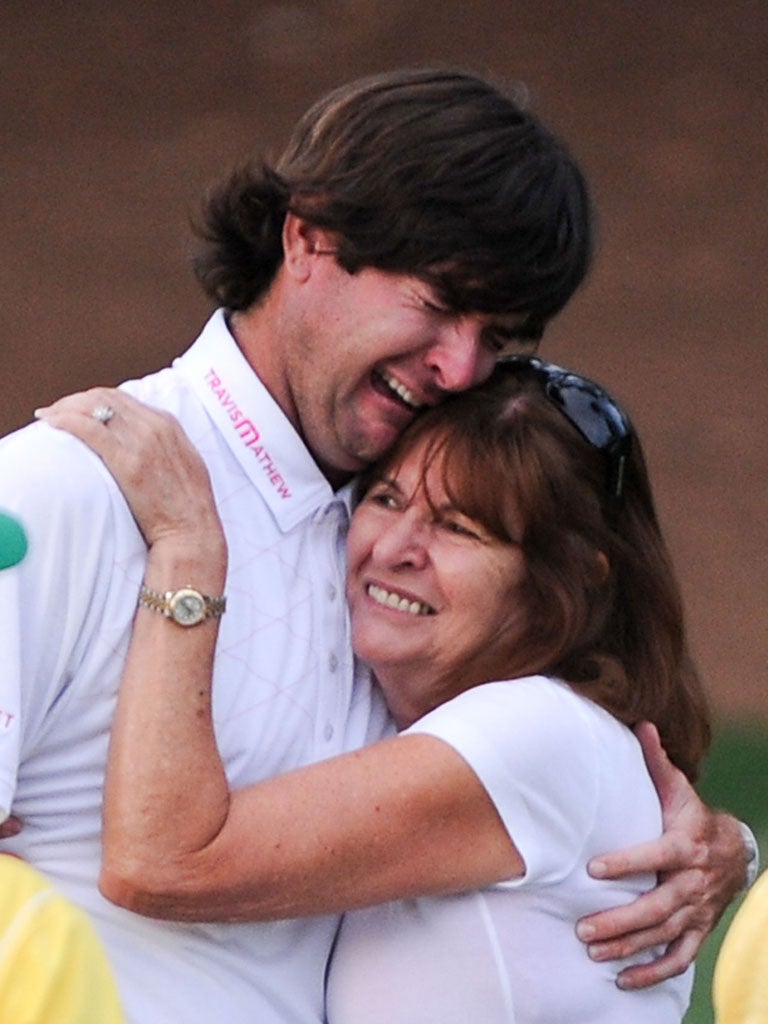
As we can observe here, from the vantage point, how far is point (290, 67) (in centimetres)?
725

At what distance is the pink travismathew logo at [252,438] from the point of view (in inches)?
99.9

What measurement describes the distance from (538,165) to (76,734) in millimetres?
919

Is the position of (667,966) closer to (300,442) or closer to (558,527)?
(558,527)

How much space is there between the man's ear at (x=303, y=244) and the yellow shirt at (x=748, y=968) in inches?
45.3

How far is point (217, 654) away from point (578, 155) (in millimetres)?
5097

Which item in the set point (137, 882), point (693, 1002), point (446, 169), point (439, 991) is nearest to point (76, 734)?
point (137, 882)

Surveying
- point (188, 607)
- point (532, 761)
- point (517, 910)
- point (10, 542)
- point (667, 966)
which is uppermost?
point (10, 542)

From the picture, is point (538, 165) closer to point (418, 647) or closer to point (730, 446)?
point (418, 647)

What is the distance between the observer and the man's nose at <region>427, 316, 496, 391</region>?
8.29 feet

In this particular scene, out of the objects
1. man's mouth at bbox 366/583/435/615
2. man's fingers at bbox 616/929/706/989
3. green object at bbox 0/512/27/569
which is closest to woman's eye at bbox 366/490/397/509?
man's mouth at bbox 366/583/435/615

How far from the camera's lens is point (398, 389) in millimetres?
2576

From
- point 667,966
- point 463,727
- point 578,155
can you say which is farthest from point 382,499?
point 578,155

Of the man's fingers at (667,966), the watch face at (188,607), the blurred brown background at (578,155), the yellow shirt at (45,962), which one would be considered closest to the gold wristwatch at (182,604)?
the watch face at (188,607)

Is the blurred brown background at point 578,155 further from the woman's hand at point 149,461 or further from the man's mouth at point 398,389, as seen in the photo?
the woman's hand at point 149,461
